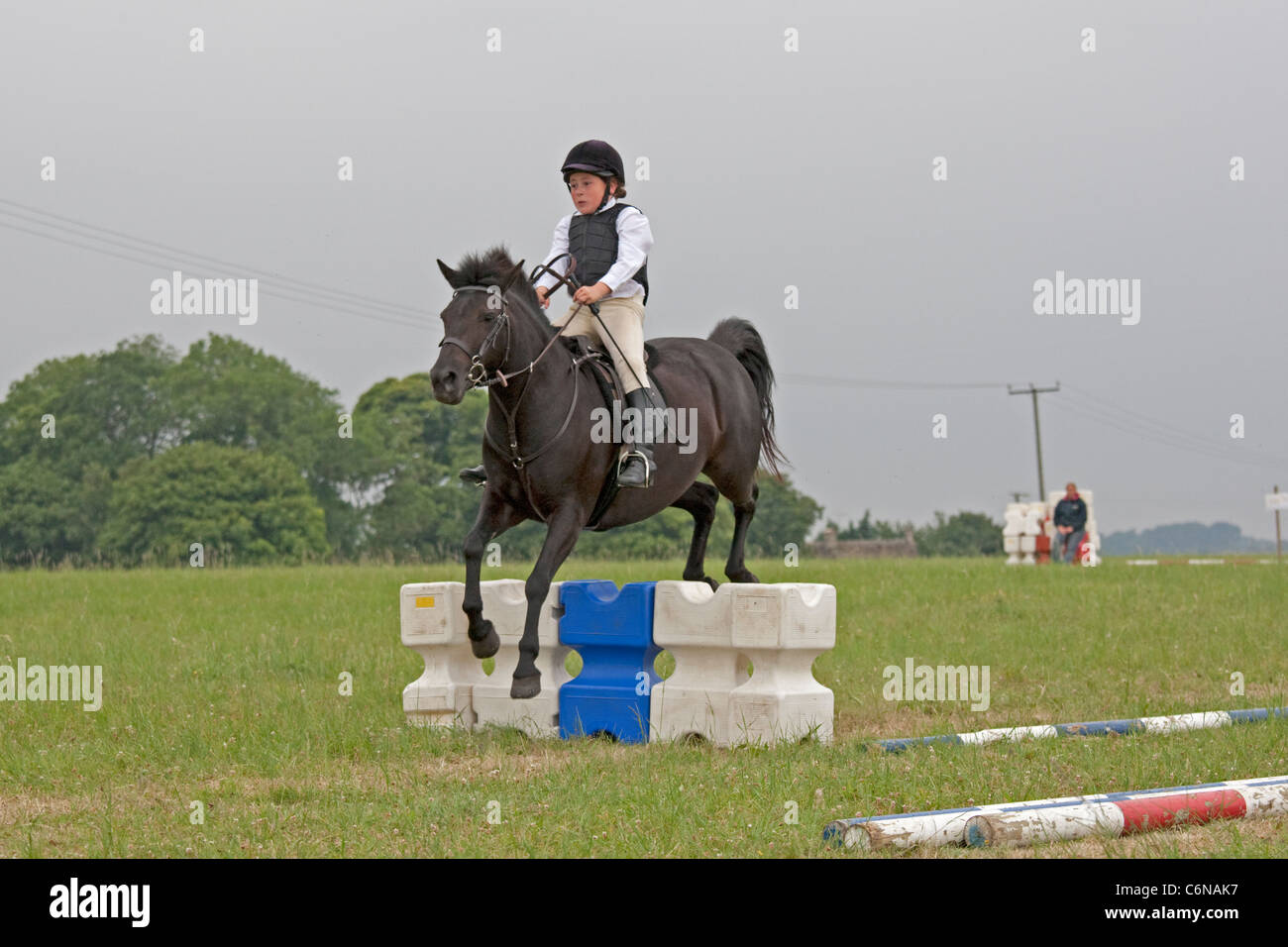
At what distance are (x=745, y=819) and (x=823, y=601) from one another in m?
2.44

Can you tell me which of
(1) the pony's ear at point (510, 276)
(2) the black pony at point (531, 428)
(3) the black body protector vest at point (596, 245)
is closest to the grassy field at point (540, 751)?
(2) the black pony at point (531, 428)

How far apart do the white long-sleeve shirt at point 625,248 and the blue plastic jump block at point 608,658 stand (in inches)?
73.3

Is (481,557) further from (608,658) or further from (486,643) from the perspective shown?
(608,658)

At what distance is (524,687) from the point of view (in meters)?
8.06

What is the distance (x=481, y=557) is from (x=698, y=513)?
6.82 ft

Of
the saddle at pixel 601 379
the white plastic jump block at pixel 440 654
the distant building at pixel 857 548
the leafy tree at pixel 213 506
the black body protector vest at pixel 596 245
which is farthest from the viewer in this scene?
the distant building at pixel 857 548

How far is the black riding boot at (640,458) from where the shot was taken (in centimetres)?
830

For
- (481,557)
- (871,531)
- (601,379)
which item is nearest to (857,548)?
(871,531)

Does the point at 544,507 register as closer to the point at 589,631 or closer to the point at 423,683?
the point at 589,631

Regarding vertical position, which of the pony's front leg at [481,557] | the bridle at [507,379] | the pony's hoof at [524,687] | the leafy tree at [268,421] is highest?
the leafy tree at [268,421]

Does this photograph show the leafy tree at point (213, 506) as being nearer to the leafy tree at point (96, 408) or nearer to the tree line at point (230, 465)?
the tree line at point (230, 465)

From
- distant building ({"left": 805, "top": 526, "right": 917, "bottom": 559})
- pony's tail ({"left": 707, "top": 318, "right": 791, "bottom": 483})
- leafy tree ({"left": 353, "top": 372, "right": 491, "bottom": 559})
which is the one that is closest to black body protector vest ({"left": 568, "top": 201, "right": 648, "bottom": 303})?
pony's tail ({"left": 707, "top": 318, "right": 791, "bottom": 483})

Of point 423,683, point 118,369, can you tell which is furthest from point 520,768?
point 118,369

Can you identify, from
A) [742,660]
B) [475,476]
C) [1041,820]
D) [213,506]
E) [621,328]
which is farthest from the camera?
[213,506]
